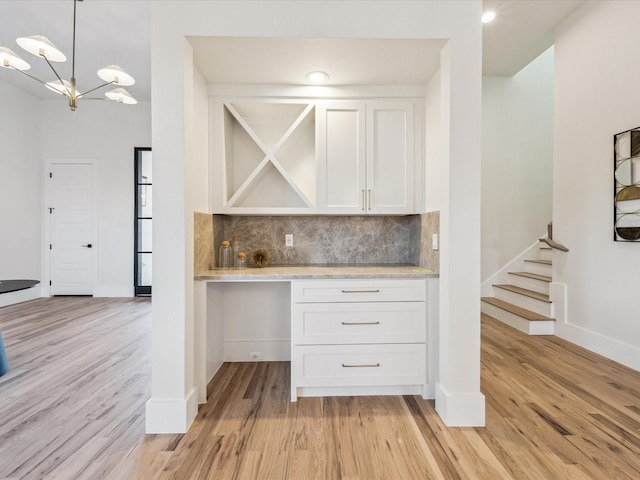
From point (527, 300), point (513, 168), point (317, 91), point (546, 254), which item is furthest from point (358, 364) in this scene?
point (513, 168)

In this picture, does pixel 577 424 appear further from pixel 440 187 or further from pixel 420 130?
pixel 420 130

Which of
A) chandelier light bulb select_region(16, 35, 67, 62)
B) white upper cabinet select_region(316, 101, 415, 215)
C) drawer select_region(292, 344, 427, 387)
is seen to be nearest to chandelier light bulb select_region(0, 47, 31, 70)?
chandelier light bulb select_region(16, 35, 67, 62)

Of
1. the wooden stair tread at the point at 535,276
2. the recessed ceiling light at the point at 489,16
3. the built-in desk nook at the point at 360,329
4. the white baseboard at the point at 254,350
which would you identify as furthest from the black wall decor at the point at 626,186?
the white baseboard at the point at 254,350

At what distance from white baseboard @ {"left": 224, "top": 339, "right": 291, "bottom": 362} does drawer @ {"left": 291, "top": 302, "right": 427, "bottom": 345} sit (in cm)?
77

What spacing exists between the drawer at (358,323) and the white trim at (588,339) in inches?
78.3

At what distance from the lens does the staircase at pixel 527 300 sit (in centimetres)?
349

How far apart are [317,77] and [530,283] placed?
379cm

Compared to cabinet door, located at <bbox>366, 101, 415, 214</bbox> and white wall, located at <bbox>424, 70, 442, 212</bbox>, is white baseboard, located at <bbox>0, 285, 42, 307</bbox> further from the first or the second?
white wall, located at <bbox>424, 70, 442, 212</bbox>

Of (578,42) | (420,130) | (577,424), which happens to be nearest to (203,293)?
(420,130)

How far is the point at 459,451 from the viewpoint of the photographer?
65.2 inches

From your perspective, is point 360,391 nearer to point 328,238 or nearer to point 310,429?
point 310,429

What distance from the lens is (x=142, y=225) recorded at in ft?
18.6

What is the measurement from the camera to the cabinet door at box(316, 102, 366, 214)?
8.07 feet

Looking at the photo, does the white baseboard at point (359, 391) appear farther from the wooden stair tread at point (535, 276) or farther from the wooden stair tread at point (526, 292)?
the wooden stair tread at point (535, 276)
